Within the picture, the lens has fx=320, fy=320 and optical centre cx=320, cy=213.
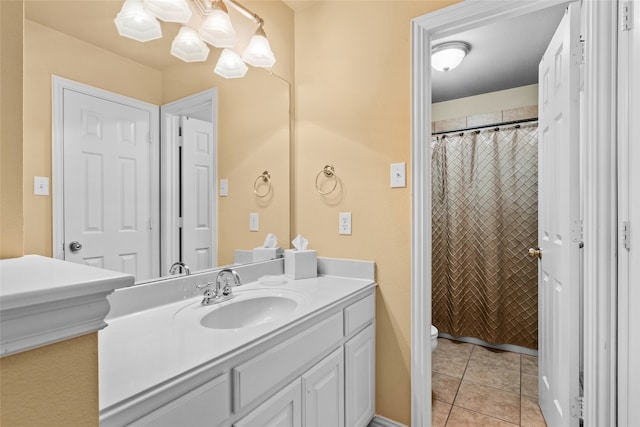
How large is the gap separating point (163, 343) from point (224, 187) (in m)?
0.87

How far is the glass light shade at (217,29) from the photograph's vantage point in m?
1.45

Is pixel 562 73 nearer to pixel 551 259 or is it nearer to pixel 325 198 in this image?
pixel 551 259

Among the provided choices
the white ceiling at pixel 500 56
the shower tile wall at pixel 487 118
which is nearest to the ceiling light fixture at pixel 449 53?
the white ceiling at pixel 500 56

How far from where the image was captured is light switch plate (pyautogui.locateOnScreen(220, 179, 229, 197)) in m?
1.59

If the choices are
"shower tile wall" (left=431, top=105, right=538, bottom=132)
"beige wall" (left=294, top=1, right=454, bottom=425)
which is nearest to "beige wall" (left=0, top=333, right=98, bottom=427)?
"beige wall" (left=294, top=1, right=454, bottom=425)

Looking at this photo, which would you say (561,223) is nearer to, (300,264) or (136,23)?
(300,264)


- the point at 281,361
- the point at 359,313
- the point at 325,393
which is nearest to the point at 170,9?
the point at 281,361

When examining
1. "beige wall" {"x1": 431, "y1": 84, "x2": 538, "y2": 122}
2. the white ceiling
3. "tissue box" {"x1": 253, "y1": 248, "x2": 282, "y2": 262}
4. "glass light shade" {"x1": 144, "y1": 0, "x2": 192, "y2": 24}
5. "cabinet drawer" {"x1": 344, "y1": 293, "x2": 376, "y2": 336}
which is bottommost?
"cabinet drawer" {"x1": 344, "y1": 293, "x2": 376, "y2": 336}

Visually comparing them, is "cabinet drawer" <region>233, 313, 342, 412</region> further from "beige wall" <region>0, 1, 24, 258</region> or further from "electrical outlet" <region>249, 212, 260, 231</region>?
"electrical outlet" <region>249, 212, 260, 231</region>

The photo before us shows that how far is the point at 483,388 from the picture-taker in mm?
2129

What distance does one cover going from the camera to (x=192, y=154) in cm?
143

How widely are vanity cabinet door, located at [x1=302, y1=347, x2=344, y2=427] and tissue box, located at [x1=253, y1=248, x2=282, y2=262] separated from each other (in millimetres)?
673

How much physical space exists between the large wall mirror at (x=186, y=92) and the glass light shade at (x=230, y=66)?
28 millimetres

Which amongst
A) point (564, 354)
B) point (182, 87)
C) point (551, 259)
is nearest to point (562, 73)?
point (551, 259)
